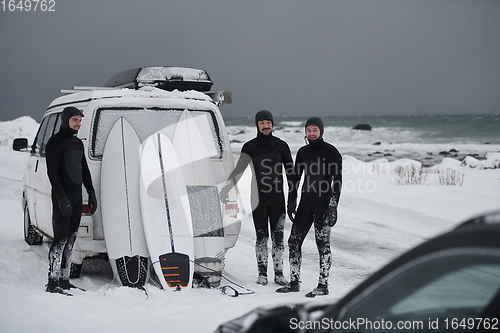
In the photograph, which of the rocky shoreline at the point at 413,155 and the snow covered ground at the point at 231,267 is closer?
the snow covered ground at the point at 231,267

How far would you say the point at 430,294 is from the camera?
186 cm

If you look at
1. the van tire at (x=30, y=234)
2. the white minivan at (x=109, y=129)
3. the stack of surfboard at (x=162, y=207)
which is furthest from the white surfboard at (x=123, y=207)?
the van tire at (x=30, y=234)

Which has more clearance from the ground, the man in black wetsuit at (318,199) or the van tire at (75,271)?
the man in black wetsuit at (318,199)

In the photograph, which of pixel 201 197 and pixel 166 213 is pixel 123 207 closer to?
pixel 166 213

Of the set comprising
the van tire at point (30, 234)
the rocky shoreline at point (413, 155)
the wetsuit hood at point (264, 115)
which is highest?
the wetsuit hood at point (264, 115)

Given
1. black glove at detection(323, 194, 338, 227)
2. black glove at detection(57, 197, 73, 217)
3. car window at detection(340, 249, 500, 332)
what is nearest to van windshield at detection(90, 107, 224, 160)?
black glove at detection(57, 197, 73, 217)

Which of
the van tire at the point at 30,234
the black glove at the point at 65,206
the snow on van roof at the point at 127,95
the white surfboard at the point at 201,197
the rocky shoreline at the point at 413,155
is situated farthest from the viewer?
the rocky shoreline at the point at 413,155

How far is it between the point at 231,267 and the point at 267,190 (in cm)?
138

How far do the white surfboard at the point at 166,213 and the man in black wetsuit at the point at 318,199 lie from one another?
1143 millimetres

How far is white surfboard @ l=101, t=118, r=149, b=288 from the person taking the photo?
546cm

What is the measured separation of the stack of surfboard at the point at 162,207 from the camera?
549 centimetres

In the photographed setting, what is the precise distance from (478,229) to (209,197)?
472 centimetres

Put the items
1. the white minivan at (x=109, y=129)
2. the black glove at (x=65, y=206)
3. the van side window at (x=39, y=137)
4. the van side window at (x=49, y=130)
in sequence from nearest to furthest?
the black glove at (x=65, y=206)
the white minivan at (x=109, y=129)
the van side window at (x=49, y=130)
the van side window at (x=39, y=137)

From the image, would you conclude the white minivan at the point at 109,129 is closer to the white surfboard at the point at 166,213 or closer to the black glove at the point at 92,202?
the black glove at the point at 92,202
